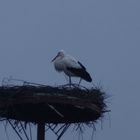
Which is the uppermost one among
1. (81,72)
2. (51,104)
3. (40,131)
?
(81,72)

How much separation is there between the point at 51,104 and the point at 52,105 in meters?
0.05

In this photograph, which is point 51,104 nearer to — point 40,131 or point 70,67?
point 40,131

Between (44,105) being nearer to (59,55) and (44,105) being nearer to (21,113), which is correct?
(21,113)

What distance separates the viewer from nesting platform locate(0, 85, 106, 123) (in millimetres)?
11648

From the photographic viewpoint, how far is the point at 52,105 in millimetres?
11750

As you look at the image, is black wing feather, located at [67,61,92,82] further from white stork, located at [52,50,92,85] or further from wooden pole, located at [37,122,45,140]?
wooden pole, located at [37,122,45,140]

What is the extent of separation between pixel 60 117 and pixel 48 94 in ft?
3.39

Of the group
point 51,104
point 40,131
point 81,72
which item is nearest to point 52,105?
point 51,104

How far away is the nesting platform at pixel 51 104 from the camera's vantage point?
1165 cm

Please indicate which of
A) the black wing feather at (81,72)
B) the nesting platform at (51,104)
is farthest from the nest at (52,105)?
the black wing feather at (81,72)

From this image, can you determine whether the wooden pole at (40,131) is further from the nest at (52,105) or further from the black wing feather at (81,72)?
the black wing feather at (81,72)

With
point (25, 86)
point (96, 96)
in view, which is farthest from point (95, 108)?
point (25, 86)

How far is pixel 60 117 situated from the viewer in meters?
12.6

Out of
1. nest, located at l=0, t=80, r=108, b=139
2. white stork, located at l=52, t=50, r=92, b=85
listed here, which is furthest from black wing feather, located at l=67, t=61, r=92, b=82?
nest, located at l=0, t=80, r=108, b=139
